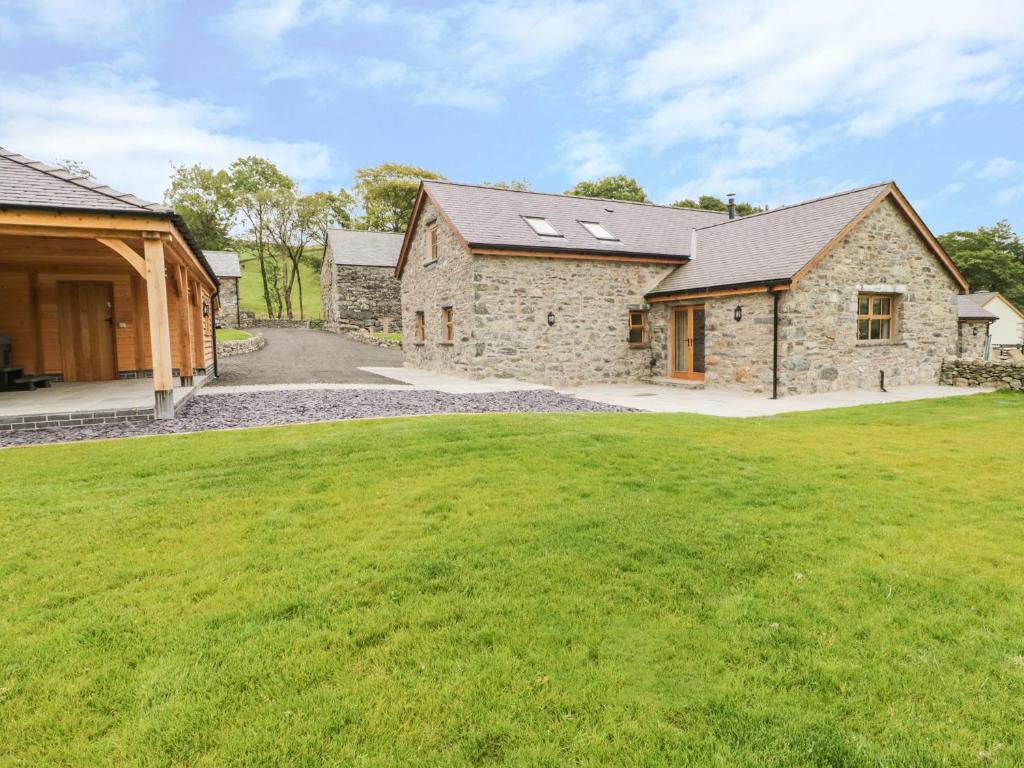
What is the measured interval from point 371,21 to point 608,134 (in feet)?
98.8

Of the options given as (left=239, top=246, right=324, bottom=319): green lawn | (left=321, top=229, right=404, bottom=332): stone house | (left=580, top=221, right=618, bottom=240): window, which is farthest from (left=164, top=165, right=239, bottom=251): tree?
(left=580, top=221, right=618, bottom=240): window

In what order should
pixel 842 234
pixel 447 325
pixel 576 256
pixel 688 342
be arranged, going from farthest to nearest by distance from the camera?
pixel 447 325
pixel 576 256
pixel 688 342
pixel 842 234

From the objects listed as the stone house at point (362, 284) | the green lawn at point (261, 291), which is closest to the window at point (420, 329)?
the stone house at point (362, 284)

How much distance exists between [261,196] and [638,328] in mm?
37064

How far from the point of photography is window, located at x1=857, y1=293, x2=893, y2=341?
1440 centimetres

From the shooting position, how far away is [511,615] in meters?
2.90

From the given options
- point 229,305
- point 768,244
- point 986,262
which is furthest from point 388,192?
point 986,262

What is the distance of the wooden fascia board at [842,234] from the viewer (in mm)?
12615

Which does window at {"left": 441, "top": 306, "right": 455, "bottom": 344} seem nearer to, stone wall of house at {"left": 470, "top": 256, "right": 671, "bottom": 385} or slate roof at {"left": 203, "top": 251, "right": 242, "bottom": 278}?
stone wall of house at {"left": 470, "top": 256, "right": 671, "bottom": 385}

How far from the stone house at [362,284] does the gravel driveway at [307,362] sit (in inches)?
80.2

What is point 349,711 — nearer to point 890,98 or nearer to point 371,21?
point 371,21

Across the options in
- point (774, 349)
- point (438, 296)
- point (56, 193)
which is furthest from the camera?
point (438, 296)

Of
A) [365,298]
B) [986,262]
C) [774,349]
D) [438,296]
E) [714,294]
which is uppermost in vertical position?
[986,262]

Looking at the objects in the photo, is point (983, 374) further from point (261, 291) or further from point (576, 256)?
point (261, 291)
